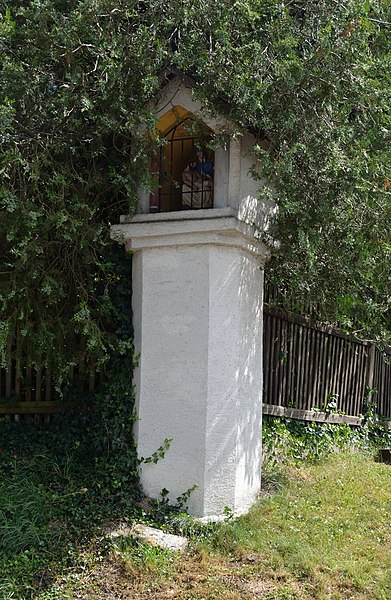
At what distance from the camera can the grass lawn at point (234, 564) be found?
5.21 metres

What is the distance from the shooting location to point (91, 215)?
248 inches

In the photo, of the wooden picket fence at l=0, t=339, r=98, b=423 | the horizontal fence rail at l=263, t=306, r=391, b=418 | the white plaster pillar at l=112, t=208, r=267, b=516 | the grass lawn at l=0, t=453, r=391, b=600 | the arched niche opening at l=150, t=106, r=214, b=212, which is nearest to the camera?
the grass lawn at l=0, t=453, r=391, b=600

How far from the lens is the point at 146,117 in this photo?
Answer: 6016mm

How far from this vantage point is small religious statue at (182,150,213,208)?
6980 millimetres

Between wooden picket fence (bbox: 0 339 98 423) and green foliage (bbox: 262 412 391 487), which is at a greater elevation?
wooden picket fence (bbox: 0 339 98 423)

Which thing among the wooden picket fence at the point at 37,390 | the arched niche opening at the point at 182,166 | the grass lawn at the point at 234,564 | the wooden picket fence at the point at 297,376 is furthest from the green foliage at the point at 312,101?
the wooden picket fence at the point at 37,390

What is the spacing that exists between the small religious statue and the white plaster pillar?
2.14ft

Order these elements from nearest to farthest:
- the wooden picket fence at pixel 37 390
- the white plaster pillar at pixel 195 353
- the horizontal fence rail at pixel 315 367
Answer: the white plaster pillar at pixel 195 353 → the wooden picket fence at pixel 37 390 → the horizontal fence rail at pixel 315 367

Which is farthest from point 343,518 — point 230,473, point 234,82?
point 234,82

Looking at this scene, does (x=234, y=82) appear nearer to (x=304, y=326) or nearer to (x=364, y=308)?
(x=364, y=308)

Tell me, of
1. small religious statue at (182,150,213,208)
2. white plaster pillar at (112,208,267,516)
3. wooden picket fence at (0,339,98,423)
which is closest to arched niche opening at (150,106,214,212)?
small religious statue at (182,150,213,208)

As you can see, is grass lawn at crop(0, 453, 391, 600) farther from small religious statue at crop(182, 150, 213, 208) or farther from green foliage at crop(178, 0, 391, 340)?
small religious statue at crop(182, 150, 213, 208)

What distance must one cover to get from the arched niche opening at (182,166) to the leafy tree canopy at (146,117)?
0.45 metres

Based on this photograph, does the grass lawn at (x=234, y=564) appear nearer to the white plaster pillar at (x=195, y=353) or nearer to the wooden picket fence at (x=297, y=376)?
the white plaster pillar at (x=195, y=353)
